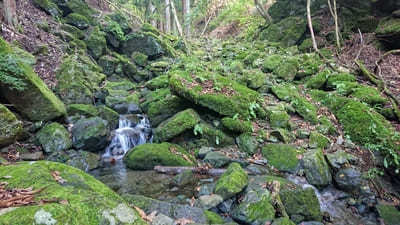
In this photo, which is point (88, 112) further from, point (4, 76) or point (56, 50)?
point (56, 50)

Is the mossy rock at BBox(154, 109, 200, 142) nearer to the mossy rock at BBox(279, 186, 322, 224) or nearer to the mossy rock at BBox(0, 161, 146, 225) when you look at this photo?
the mossy rock at BBox(279, 186, 322, 224)

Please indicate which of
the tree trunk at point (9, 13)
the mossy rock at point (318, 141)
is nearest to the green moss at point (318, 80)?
the mossy rock at point (318, 141)

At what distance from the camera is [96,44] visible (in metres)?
14.1

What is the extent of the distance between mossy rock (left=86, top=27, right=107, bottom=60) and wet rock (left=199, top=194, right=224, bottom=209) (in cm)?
1155

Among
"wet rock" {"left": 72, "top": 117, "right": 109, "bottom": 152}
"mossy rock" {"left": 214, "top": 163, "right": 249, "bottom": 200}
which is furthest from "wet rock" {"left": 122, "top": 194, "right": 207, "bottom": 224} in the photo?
"wet rock" {"left": 72, "top": 117, "right": 109, "bottom": 152}

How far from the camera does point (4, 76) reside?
21.0 ft

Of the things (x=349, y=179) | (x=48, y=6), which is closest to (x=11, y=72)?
(x=48, y=6)

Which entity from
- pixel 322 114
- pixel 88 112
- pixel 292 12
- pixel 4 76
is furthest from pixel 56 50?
pixel 292 12

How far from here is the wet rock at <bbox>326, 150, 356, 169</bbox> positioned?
6.51 meters

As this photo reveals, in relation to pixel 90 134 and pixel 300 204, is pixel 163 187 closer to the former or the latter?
pixel 300 204

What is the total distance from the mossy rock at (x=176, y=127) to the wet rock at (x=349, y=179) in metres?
4.18

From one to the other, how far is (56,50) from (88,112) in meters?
4.38

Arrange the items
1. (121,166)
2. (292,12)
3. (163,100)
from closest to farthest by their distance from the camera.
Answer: (121,166), (163,100), (292,12)

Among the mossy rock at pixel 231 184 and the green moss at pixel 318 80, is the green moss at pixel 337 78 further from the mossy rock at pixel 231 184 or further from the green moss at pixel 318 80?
the mossy rock at pixel 231 184
